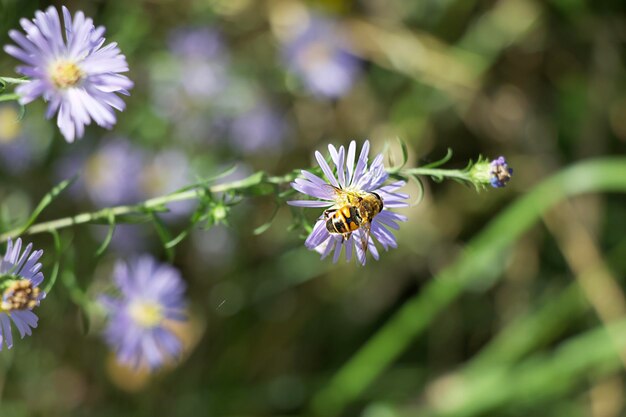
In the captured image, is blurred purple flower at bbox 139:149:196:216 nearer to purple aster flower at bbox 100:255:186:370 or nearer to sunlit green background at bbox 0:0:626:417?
sunlit green background at bbox 0:0:626:417

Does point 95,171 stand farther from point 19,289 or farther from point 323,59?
point 19,289

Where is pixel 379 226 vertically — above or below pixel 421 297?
below

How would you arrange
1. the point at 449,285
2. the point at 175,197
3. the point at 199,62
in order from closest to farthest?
the point at 175,197 < the point at 449,285 < the point at 199,62

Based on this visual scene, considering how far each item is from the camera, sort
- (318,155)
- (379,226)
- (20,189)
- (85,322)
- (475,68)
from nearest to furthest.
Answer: (318,155) → (379,226) → (85,322) → (20,189) → (475,68)

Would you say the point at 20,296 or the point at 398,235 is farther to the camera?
the point at 398,235

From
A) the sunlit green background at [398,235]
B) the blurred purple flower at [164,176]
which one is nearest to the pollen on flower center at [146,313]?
the sunlit green background at [398,235]

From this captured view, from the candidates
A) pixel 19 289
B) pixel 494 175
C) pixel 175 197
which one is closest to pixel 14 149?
pixel 175 197

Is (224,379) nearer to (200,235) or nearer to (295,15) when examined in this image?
(200,235)

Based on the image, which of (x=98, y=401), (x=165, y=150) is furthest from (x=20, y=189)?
(x=98, y=401)
